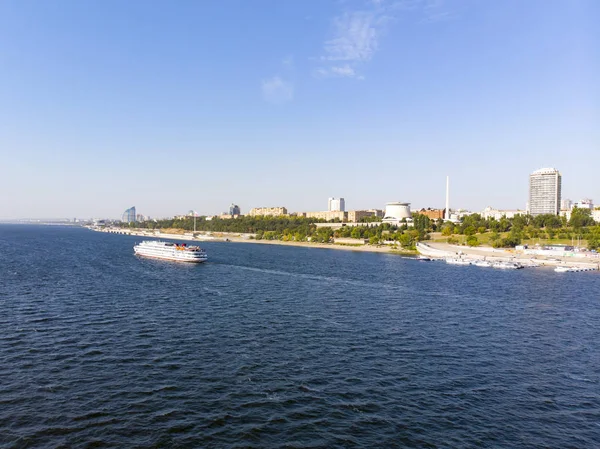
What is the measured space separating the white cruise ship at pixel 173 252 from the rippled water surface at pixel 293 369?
36.0m

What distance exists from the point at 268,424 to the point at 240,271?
57432 mm

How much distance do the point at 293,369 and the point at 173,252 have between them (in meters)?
75.4

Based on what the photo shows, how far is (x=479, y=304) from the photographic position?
161ft

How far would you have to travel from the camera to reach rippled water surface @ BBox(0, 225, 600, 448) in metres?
19.3

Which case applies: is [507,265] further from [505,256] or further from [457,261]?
[505,256]

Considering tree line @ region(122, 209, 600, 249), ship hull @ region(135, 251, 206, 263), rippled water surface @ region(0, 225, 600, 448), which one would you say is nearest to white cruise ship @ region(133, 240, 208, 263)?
ship hull @ region(135, 251, 206, 263)

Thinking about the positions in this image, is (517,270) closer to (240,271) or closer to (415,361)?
(240,271)

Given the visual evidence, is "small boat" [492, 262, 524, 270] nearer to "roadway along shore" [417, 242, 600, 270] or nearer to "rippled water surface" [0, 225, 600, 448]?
"roadway along shore" [417, 242, 600, 270]

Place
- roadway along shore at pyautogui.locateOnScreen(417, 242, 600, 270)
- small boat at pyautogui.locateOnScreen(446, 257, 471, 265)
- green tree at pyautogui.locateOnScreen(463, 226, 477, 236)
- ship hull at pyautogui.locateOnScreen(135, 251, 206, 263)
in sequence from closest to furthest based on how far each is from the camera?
ship hull at pyautogui.locateOnScreen(135, 251, 206, 263) → roadway along shore at pyautogui.locateOnScreen(417, 242, 600, 270) → small boat at pyautogui.locateOnScreen(446, 257, 471, 265) → green tree at pyautogui.locateOnScreen(463, 226, 477, 236)

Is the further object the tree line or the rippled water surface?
the tree line

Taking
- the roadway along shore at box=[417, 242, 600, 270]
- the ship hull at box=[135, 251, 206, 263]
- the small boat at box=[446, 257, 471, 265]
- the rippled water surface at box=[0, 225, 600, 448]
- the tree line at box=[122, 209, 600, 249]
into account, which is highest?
the tree line at box=[122, 209, 600, 249]

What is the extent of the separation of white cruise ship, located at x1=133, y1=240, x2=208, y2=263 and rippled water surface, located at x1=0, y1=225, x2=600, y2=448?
3603cm

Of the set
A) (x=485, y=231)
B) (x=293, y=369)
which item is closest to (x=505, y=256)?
(x=485, y=231)

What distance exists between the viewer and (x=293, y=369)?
26.4 metres
